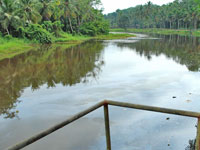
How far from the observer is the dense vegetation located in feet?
104

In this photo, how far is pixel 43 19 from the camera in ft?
146

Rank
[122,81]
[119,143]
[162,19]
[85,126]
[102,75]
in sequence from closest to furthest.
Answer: [119,143]
[85,126]
[122,81]
[102,75]
[162,19]

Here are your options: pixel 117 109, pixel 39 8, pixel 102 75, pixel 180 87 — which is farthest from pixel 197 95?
pixel 39 8

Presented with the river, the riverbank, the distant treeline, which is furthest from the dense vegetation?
the distant treeline

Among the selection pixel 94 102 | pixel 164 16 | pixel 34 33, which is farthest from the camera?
pixel 164 16

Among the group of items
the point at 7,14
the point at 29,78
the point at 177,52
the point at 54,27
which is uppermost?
the point at 7,14

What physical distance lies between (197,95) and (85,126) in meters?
5.62

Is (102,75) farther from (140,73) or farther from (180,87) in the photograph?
(180,87)

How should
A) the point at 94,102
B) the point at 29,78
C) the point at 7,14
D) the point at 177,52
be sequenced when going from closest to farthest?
the point at 94,102, the point at 29,78, the point at 177,52, the point at 7,14

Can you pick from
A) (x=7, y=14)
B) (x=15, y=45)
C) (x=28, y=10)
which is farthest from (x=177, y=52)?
(x=28, y=10)

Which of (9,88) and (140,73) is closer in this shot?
(9,88)

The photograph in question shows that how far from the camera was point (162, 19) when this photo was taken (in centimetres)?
9794

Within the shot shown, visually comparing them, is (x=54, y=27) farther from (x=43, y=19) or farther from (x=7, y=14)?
(x=7, y=14)

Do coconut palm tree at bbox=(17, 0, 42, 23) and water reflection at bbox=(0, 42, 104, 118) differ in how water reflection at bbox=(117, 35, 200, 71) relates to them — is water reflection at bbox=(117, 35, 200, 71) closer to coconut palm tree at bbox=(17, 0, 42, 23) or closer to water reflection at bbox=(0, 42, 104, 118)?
water reflection at bbox=(0, 42, 104, 118)
